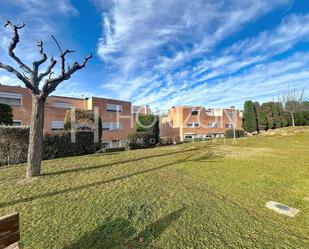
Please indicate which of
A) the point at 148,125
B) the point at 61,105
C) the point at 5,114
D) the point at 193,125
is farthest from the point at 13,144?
the point at 193,125

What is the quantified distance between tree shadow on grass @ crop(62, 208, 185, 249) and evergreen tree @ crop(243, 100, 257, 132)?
37539mm

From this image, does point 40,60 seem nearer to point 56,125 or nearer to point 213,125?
point 56,125

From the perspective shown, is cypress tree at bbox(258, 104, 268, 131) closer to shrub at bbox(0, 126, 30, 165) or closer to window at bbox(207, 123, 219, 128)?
window at bbox(207, 123, 219, 128)

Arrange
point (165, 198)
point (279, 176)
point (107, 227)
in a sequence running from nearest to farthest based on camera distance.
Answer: point (107, 227) < point (165, 198) < point (279, 176)

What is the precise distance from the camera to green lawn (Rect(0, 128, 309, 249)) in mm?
2861

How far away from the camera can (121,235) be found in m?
2.95

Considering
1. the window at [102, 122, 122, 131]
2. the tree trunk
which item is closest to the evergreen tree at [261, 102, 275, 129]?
the window at [102, 122, 122, 131]

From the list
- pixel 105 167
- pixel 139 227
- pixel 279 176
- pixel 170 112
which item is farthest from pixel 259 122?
pixel 139 227

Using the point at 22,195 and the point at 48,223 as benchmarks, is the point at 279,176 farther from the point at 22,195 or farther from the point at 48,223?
the point at 22,195

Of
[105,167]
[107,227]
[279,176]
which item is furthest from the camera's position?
[105,167]

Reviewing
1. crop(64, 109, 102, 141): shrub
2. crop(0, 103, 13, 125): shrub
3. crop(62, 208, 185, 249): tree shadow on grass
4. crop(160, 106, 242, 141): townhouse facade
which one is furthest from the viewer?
crop(160, 106, 242, 141): townhouse facade

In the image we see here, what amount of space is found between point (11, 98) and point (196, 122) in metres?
28.3

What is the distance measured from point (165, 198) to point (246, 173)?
3611 millimetres

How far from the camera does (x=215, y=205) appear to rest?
4.00 meters
